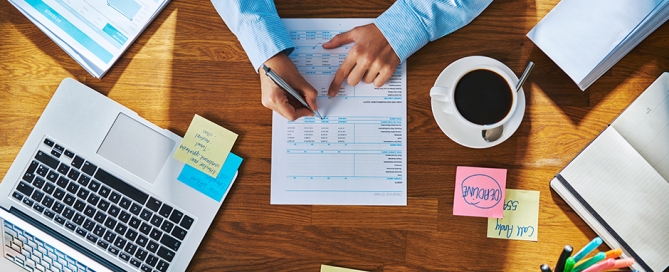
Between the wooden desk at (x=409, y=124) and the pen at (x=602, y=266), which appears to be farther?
the wooden desk at (x=409, y=124)

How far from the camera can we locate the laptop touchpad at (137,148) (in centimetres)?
86

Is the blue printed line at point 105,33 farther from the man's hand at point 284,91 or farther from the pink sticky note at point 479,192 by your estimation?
the pink sticky note at point 479,192

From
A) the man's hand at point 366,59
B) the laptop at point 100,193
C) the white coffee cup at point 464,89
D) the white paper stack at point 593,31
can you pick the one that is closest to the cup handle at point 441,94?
the white coffee cup at point 464,89

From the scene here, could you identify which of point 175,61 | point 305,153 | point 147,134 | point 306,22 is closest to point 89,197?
point 147,134

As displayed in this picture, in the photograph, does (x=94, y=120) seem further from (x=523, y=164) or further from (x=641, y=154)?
(x=641, y=154)

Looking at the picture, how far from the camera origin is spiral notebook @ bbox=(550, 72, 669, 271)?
30.9 inches

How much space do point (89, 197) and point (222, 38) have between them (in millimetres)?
399

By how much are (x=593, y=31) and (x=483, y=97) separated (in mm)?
227

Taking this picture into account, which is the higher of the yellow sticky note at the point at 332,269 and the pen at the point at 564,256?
the pen at the point at 564,256

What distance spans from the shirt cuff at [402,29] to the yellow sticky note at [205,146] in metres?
0.35

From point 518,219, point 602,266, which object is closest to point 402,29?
point 518,219

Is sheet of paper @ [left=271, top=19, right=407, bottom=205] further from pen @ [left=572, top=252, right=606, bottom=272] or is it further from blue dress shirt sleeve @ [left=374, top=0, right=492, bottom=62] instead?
pen @ [left=572, top=252, right=606, bottom=272]

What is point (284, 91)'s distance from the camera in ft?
2.74

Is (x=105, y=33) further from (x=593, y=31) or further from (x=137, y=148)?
(x=593, y=31)
